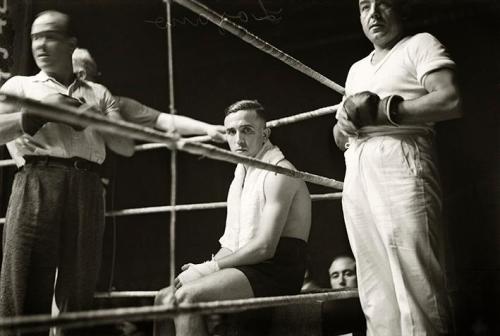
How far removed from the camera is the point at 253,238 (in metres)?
1.64

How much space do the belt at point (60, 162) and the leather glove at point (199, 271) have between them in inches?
19.0

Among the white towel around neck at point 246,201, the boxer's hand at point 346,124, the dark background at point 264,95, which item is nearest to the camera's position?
the boxer's hand at point 346,124

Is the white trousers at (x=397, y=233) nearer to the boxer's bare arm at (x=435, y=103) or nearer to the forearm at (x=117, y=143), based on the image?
the boxer's bare arm at (x=435, y=103)

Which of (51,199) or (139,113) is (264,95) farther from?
(51,199)

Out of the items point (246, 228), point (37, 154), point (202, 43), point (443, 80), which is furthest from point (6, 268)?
point (202, 43)

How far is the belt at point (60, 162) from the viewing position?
5.42 feet

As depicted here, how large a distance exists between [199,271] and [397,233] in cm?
69

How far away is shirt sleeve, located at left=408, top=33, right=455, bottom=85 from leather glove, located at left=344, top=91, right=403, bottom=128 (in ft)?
0.31

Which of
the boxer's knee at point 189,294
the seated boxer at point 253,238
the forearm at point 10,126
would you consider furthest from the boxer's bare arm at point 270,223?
the forearm at point 10,126

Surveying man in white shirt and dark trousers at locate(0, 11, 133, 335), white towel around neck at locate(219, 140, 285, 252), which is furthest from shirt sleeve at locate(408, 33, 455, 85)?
man in white shirt and dark trousers at locate(0, 11, 133, 335)

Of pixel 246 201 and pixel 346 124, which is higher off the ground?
pixel 346 124
